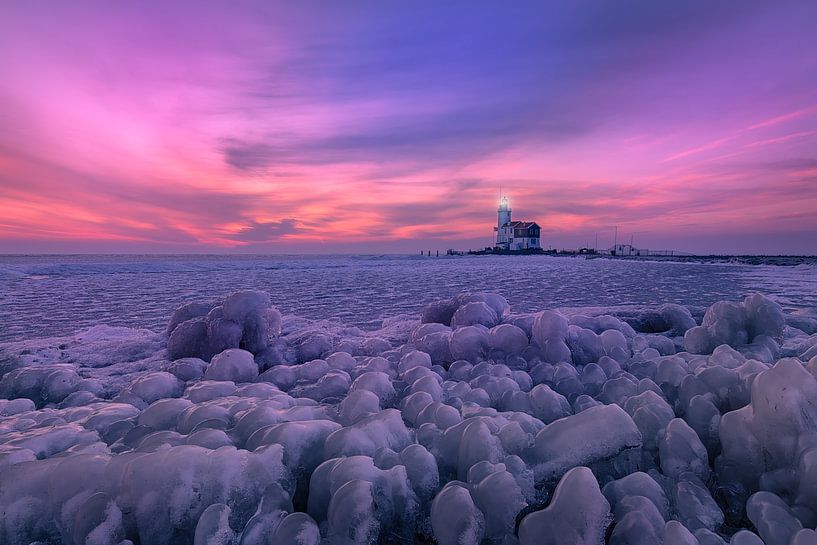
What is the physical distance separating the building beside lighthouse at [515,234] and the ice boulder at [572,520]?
88.7m

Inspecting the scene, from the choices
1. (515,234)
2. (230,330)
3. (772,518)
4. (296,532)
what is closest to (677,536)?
(772,518)

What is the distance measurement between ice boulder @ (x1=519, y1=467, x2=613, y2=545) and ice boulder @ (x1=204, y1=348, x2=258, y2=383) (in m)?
2.43

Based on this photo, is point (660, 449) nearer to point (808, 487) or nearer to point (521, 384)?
point (808, 487)

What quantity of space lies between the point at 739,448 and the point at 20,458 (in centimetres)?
295

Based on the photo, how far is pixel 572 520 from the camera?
4.40ft

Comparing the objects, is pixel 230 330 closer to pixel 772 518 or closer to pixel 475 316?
pixel 475 316

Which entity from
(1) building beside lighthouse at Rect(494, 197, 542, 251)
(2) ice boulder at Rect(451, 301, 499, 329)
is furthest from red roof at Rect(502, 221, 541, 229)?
(2) ice boulder at Rect(451, 301, 499, 329)

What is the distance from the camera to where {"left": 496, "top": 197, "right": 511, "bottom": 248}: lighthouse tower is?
305 ft

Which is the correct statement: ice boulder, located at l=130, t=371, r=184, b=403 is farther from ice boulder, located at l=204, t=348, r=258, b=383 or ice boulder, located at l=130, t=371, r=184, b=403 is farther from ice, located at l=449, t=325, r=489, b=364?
ice, located at l=449, t=325, r=489, b=364

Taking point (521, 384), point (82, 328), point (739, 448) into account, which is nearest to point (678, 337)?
point (521, 384)

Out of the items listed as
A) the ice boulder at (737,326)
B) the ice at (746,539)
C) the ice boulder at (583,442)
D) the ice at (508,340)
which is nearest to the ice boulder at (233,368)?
the ice at (508,340)

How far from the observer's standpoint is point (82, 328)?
5.48 metres

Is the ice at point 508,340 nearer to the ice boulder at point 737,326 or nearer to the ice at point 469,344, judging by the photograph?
the ice at point 469,344

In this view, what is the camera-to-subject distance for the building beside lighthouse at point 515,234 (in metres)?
87.1
